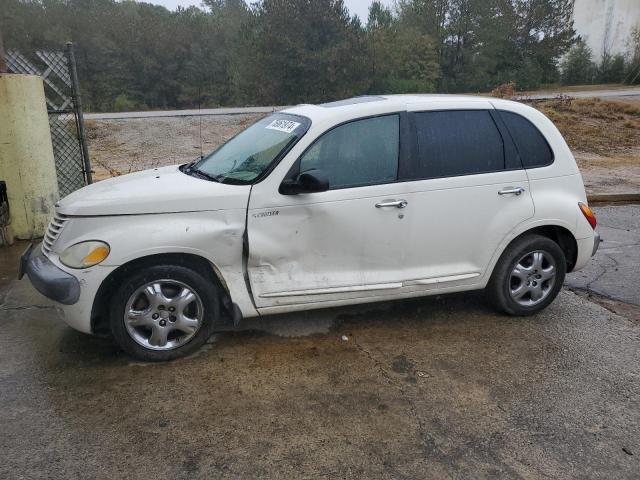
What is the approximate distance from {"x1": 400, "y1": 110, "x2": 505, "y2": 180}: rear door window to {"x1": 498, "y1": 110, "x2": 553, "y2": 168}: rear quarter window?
146 mm

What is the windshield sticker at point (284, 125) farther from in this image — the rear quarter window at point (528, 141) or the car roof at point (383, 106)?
the rear quarter window at point (528, 141)

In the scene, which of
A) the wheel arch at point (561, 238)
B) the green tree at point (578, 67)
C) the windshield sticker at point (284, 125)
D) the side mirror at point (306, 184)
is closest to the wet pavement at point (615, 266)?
the wheel arch at point (561, 238)

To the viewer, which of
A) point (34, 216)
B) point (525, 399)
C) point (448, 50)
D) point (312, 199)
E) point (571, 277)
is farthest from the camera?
point (448, 50)

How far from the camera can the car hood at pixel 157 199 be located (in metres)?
3.64

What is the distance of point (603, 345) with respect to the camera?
4.11m

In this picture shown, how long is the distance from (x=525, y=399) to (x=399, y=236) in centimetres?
140

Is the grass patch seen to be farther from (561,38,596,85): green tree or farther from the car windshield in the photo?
(561,38,596,85): green tree

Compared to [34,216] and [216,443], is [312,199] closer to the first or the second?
[216,443]

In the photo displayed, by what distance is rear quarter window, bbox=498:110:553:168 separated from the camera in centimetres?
440

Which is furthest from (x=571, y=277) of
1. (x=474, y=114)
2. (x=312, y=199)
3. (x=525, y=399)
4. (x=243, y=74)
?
(x=243, y=74)

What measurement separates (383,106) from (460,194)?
89cm

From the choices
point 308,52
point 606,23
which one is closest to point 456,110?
point 308,52

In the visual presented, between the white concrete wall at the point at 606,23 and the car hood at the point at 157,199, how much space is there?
46674 millimetres

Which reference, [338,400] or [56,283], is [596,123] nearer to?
[338,400]
